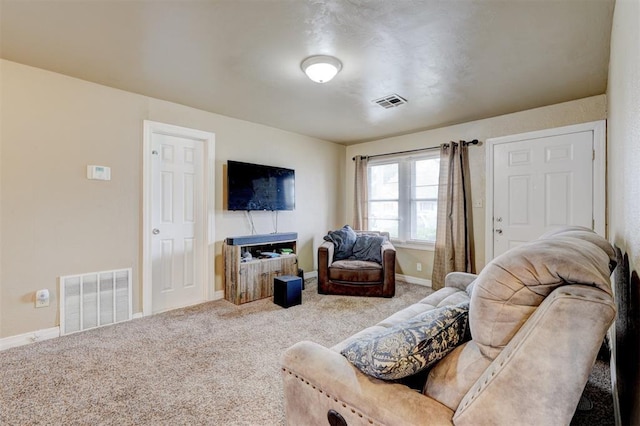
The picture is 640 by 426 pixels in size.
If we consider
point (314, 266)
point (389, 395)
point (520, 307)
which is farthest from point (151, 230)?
point (520, 307)

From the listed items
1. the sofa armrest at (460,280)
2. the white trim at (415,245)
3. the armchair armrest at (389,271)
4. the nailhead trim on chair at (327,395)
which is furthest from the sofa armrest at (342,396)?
the white trim at (415,245)

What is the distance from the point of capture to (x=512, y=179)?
3709mm

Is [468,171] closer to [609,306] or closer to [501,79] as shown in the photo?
[501,79]

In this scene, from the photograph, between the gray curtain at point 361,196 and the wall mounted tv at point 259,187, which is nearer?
the wall mounted tv at point 259,187

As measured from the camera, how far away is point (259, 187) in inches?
159

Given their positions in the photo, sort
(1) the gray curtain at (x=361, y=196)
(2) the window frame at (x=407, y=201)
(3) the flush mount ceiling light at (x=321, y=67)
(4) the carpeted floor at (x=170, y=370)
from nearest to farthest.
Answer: (4) the carpeted floor at (x=170, y=370) < (3) the flush mount ceiling light at (x=321, y=67) < (2) the window frame at (x=407, y=201) < (1) the gray curtain at (x=361, y=196)

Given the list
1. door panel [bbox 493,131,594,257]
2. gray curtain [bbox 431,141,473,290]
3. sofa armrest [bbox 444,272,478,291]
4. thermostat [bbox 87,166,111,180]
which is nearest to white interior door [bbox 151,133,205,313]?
thermostat [bbox 87,166,111,180]

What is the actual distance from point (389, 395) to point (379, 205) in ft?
14.3

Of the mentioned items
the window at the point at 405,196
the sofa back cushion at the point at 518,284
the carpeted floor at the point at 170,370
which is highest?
the window at the point at 405,196

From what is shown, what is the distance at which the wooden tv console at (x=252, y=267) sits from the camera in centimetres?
360

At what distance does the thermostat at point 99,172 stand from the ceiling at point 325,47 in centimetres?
83

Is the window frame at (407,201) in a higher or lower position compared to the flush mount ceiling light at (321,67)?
lower

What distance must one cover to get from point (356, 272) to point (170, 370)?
7.85ft

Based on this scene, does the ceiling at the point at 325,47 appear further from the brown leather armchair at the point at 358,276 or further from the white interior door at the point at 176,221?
the brown leather armchair at the point at 358,276
